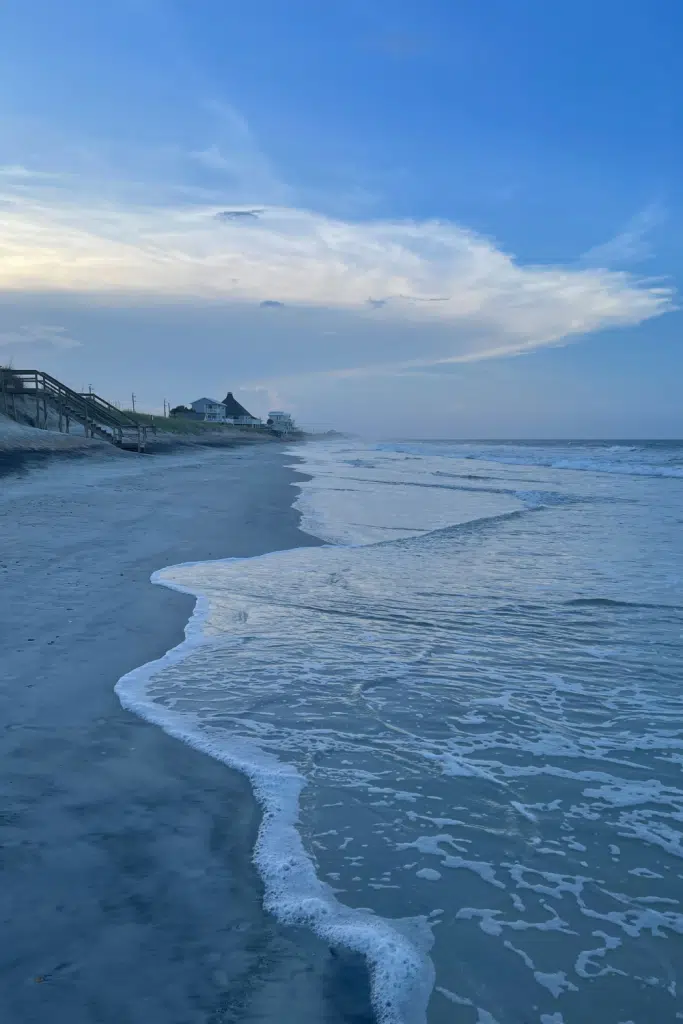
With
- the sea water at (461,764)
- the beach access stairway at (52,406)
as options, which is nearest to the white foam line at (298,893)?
the sea water at (461,764)

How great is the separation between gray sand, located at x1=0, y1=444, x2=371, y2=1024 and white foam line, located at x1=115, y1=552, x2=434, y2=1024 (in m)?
0.06

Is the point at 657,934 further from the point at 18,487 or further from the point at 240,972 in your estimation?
Answer: the point at 18,487

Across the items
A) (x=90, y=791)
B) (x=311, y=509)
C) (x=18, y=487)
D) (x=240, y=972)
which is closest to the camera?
(x=240, y=972)

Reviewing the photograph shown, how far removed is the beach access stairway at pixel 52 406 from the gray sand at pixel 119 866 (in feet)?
97.2

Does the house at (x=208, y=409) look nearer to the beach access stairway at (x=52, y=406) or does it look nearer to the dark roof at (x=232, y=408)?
the dark roof at (x=232, y=408)

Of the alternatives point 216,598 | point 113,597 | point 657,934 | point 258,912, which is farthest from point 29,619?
point 657,934

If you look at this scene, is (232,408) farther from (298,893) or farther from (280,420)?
(298,893)

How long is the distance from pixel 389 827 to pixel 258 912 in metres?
0.75

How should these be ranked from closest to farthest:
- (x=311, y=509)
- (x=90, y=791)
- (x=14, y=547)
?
(x=90, y=791) → (x=14, y=547) → (x=311, y=509)

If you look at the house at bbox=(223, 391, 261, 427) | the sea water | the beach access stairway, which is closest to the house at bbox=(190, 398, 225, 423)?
the house at bbox=(223, 391, 261, 427)

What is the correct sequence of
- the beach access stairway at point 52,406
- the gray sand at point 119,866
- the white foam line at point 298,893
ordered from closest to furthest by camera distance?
the gray sand at point 119,866, the white foam line at point 298,893, the beach access stairway at point 52,406

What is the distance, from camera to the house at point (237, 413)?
128750 mm

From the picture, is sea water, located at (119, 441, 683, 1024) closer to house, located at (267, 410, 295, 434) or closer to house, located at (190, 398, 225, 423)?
house, located at (190, 398, 225, 423)

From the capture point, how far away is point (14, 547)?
30.0 feet
